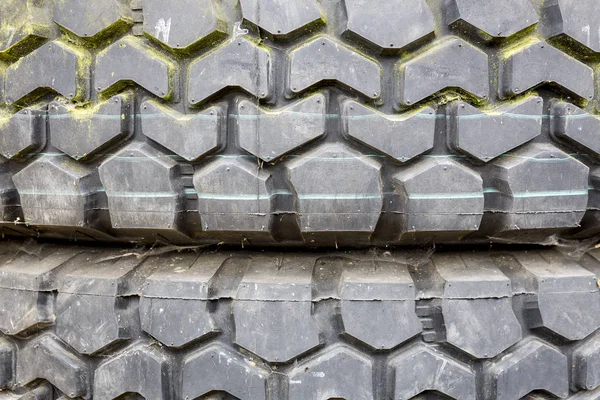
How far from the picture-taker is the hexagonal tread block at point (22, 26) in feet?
4.49

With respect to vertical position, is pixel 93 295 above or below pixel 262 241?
below

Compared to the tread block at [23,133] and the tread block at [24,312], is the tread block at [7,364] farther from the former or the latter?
the tread block at [23,133]

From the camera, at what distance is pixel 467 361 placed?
54.4 inches

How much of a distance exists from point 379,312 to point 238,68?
24.8 inches

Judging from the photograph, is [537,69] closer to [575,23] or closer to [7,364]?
[575,23]

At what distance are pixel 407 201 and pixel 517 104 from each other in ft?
1.07

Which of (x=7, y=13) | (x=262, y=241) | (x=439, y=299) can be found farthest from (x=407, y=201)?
(x=7, y=13)

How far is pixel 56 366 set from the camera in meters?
1.45

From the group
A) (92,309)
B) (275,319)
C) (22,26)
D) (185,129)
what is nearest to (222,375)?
(275,319)

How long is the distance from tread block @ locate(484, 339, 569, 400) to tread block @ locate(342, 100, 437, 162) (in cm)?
53

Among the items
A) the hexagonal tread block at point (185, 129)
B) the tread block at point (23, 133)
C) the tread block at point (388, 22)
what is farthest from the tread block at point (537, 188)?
the tread block at point (23, 133)

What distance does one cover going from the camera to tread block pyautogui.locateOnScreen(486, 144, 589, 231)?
131cm

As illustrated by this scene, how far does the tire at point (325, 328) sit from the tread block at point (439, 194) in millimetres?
154

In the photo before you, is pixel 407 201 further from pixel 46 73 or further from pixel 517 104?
pixel 46 73
